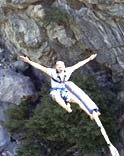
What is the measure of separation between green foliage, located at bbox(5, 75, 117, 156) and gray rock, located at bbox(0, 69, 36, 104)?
174cm

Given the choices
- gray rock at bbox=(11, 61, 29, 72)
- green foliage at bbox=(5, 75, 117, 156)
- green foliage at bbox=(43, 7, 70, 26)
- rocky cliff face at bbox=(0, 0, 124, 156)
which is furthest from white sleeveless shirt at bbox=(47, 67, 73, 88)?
gray rock at bbox=(11, 61, 29, 72)

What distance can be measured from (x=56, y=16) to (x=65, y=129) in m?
4.31

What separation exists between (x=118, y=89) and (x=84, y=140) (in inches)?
105

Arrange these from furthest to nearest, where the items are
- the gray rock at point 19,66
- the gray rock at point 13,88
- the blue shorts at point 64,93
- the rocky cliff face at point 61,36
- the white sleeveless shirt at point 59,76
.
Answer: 1. the gray rock at point 19,66
2. the gray rock at point 13,88
3. the rocky cliff face at point 61,36
4. the white sleeveless shirt at point 59,76
5. the blue shorts at point 64,93

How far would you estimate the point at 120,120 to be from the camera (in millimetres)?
20047

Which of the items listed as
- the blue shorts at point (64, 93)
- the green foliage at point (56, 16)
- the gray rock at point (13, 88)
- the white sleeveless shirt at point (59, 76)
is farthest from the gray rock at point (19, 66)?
the blue shorts at point (64, 93)

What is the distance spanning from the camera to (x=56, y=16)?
19812 mm

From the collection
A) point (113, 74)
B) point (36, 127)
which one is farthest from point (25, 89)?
point (113, 74)

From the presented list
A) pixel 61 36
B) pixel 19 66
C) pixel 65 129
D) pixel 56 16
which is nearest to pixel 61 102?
pixel 65 129

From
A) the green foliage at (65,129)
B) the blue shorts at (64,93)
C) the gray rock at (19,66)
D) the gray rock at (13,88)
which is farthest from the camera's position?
the gray rock at (19,66)

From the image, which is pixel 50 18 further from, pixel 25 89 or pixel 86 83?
pixel 25 89

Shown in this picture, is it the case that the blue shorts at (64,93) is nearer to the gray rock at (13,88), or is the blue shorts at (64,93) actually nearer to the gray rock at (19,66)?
the gray rock at (13,88)

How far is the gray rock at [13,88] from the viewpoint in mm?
22906

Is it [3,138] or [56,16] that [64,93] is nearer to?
[56,16]
